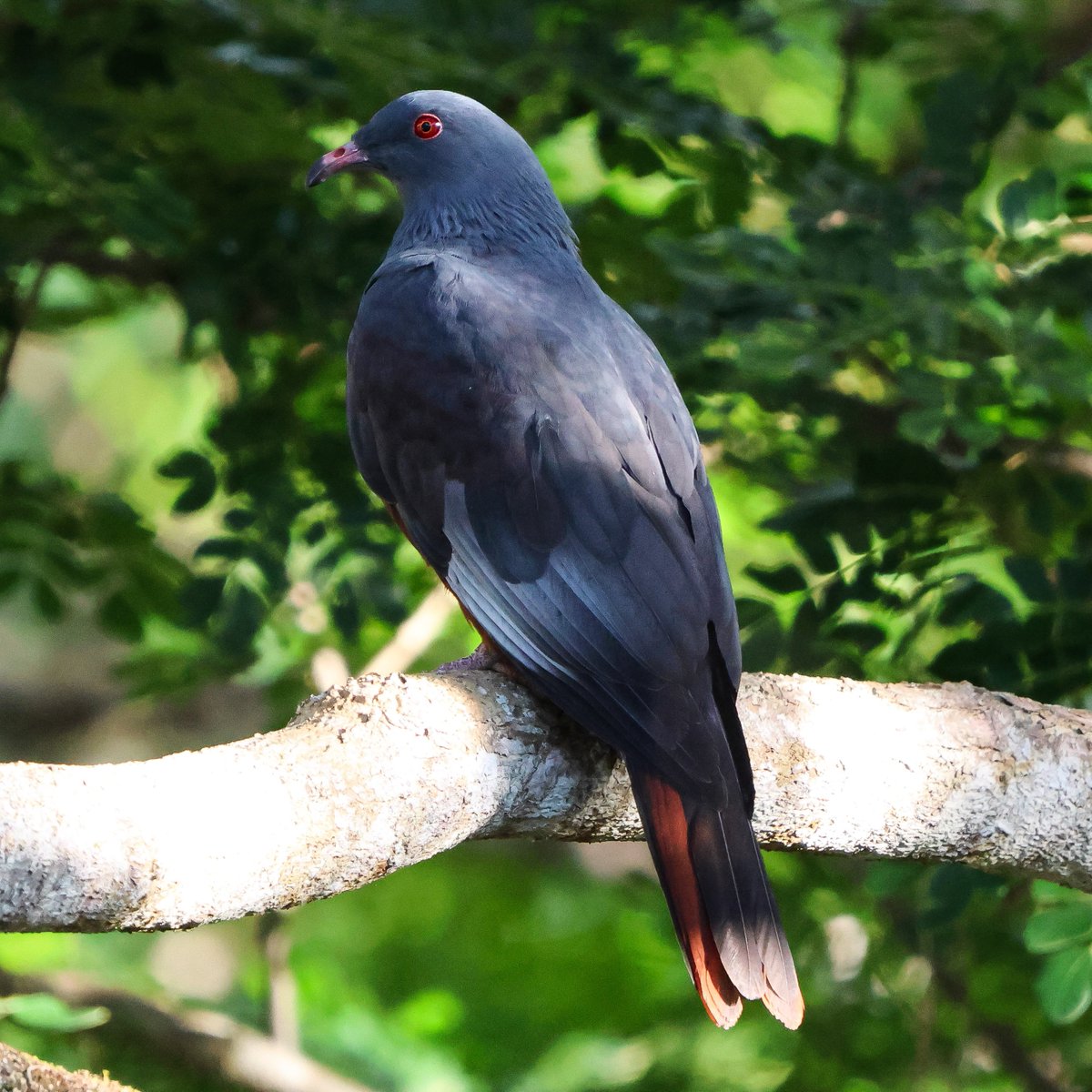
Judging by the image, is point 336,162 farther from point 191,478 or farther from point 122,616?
point 122,616

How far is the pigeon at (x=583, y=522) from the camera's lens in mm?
2432

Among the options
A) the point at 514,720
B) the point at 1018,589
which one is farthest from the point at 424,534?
the point at 1018,589

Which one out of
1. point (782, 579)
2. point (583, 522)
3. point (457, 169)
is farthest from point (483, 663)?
point (457, 169)

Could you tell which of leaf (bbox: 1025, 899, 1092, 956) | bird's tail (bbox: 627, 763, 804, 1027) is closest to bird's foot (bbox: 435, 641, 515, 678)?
bird's tail (bbox: 627, 763, 804, 1027)

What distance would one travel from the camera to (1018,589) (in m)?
3.26

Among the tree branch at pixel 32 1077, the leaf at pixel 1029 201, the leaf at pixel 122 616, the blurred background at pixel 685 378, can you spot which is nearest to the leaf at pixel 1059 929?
Answer: the blurred background at pixel 685 378

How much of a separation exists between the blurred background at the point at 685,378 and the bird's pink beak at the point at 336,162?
0.15 metres

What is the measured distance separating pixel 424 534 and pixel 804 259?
1.08 metres

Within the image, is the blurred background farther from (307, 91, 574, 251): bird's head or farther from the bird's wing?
the bird's wing

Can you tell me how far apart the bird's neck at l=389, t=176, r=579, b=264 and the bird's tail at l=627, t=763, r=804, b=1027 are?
1.55 m

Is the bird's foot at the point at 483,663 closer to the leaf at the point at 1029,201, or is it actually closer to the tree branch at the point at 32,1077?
the tree branch at the point at 32,1077

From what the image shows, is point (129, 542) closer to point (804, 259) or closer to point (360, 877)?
point (804, 259)

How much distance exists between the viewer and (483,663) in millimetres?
3008

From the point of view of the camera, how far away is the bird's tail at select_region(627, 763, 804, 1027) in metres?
2.39
